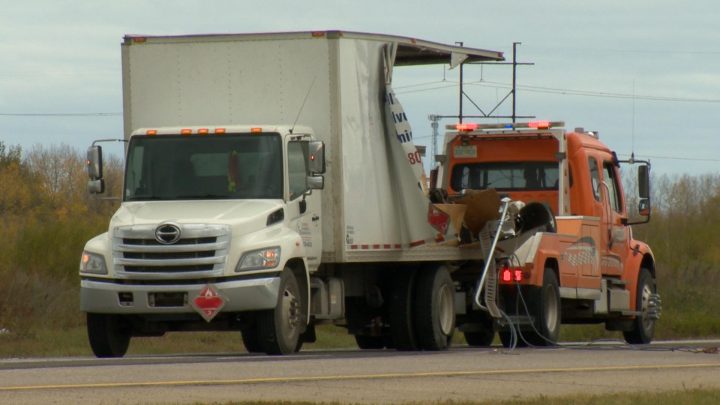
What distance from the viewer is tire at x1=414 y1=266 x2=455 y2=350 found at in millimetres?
22359

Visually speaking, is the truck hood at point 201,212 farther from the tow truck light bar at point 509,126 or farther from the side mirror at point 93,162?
the tow truck light bar at point 509,126

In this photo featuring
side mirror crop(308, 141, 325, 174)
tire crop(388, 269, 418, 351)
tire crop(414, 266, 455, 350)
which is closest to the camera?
side mirror crop(308, 141, 325, 174)

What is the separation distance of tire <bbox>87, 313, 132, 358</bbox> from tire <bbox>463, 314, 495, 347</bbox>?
6163 mm

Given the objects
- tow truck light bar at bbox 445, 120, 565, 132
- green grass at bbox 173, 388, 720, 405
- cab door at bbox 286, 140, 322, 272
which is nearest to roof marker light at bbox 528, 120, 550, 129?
tow truck light bar at bbox 445, 120, 565, 132

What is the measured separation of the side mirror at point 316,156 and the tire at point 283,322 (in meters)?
1.25

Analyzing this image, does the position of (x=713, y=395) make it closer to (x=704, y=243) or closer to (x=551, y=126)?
(x=551, y=126)

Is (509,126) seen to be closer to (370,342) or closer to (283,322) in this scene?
(370,342)

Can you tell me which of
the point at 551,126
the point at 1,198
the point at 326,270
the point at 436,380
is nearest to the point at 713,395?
the point at 436,380

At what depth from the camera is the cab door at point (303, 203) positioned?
2027 centimetres

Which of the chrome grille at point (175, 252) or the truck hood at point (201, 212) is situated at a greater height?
the truck hood at point (201, 212)

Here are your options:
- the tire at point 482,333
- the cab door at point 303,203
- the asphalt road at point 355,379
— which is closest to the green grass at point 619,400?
the asphalt road at point 355,379

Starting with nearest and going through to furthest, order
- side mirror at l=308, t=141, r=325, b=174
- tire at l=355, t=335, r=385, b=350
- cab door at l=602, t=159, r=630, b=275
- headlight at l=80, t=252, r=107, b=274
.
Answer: headlight at l=80, t=252, r=107, b=274 < side mirror at l=308, t=141, r=325, b=174 < tire at l=355, t=335, r=385, b=350 < cab door at l=602, t=159, r=630, b=275

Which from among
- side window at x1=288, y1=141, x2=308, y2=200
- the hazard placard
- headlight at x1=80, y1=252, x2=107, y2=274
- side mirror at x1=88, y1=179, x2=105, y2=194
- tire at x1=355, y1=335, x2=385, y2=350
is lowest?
tire at x1=355, y1=335, x2=385, y2=350

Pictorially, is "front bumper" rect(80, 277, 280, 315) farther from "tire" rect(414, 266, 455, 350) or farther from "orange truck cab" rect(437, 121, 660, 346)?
"orange truck cab" rect(437, 121, 660, 346)
